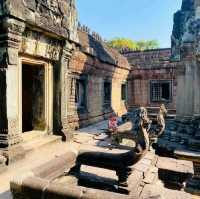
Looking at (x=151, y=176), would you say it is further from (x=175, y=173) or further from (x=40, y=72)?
(x=40, y=72)

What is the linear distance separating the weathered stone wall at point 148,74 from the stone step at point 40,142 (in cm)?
1270

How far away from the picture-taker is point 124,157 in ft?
13.3

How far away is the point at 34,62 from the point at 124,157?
3.86 meters

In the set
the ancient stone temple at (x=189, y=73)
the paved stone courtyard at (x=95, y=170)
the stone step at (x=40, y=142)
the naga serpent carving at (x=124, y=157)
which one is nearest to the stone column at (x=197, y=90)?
the ancient stone temple at (x=189, y=73)

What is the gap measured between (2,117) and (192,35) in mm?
9699

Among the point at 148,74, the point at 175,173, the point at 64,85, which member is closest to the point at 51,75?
the point at 64,85

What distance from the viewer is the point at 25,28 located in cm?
568

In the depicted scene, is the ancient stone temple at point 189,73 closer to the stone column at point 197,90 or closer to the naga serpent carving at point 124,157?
the stone column at point 197,90

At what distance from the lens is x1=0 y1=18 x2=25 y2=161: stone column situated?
508 cm

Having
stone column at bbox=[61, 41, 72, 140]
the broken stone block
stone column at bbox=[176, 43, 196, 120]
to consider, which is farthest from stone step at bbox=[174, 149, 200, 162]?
stone column at bbox=[61, 41, 72, 140]

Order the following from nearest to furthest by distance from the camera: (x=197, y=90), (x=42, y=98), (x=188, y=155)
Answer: (x=42, y=98)
(x=188, y=155)
(x=197, y=90)

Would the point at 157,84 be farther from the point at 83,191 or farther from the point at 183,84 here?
the point at 83,191

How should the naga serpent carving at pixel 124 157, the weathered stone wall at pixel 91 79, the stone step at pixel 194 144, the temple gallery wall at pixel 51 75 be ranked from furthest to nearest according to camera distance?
the weathered stone wall at pixel 91 79 < the stone step at pixel 194 144 < the temple gallery wall at pixel 51 75 < the naga serpent carving at pixel 124 157

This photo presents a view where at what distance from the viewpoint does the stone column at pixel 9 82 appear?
16.7ft
